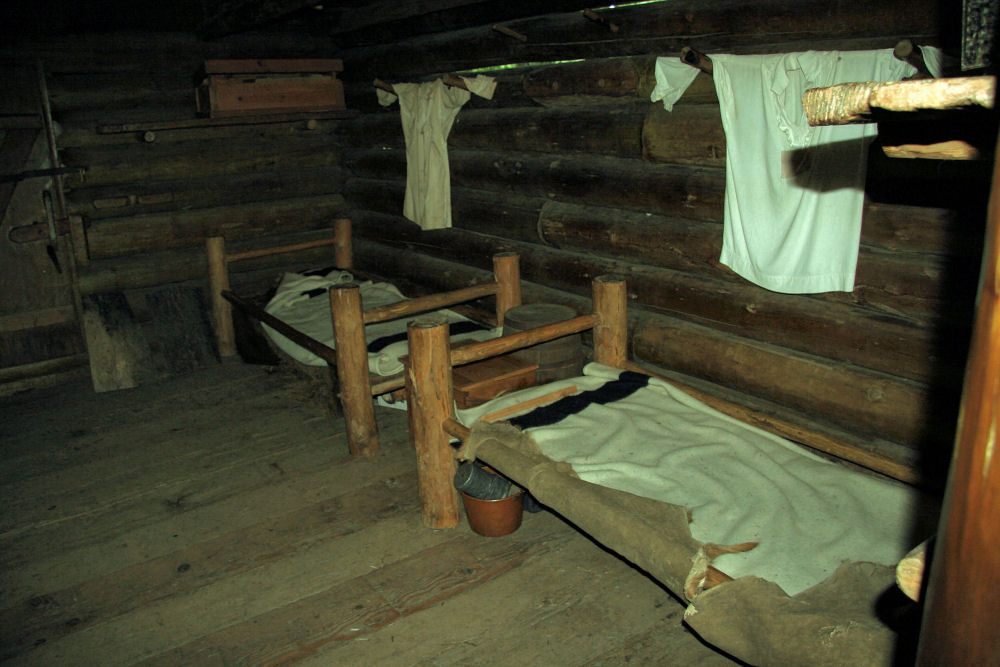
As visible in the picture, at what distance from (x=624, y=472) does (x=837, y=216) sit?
6.02 feet

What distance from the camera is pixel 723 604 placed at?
94.0 inches

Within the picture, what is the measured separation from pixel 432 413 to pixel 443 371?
0.79 feet

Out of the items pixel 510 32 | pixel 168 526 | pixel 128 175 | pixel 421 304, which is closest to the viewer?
pixel 168 526

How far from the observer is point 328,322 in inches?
242

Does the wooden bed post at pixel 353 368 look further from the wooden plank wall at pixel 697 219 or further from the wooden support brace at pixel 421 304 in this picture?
the wooden plank wall at pixel 697 219

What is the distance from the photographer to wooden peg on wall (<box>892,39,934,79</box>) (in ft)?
10.6

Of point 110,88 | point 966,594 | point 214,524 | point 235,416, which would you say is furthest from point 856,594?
point 110,88

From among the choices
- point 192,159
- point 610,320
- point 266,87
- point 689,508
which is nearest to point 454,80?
point 266,87

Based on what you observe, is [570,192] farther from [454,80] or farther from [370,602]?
[370,602]

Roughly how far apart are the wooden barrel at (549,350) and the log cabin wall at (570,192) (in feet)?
1.97

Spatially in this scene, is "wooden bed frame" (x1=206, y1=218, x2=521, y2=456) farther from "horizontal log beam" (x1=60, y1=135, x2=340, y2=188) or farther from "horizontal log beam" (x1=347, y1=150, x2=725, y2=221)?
"horizontal log beam" (x1=60, y1=135, x2=340, y2=188)

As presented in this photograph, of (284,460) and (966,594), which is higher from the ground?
(966,594)

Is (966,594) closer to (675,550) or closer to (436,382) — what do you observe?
(675,550)

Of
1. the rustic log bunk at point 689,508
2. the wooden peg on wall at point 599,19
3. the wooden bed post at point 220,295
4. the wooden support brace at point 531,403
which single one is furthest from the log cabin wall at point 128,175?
the wooden support brace at point 531,403
